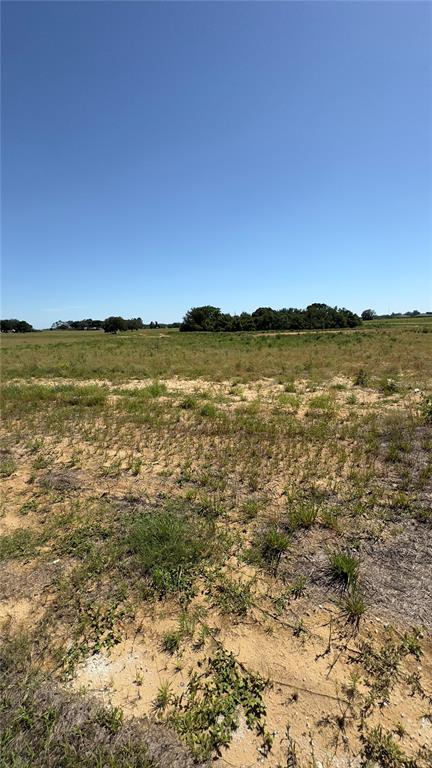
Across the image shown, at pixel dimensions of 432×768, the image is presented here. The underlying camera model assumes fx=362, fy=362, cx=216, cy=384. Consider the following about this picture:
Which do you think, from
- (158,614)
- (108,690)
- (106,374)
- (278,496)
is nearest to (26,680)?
(108,690)

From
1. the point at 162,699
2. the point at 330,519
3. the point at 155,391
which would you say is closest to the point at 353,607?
the point at 330,519

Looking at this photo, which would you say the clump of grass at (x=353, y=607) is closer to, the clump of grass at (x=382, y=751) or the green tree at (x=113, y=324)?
the clump of grass at (x=382, y=751)

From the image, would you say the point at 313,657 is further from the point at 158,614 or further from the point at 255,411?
the point at 255,411

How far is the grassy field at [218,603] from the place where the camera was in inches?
81.2

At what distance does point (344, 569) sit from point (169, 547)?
1648 mm

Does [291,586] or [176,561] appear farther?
[176,561]

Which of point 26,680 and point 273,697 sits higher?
point 26,680

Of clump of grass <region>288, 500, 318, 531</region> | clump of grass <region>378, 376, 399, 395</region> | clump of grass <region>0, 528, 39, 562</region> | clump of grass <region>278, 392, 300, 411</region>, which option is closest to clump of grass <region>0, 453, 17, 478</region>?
→ clump of grass <region>0, 528, 39, 562</region>

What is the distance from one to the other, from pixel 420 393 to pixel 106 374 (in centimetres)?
1259

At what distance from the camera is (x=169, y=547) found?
357 centimetres

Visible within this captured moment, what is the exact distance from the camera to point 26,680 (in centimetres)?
232

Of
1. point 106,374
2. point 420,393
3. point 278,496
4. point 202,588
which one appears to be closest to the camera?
point 202,588

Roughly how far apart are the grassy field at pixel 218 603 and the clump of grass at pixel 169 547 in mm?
16

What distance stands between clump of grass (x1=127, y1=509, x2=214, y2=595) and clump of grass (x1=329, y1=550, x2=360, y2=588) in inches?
47.2
